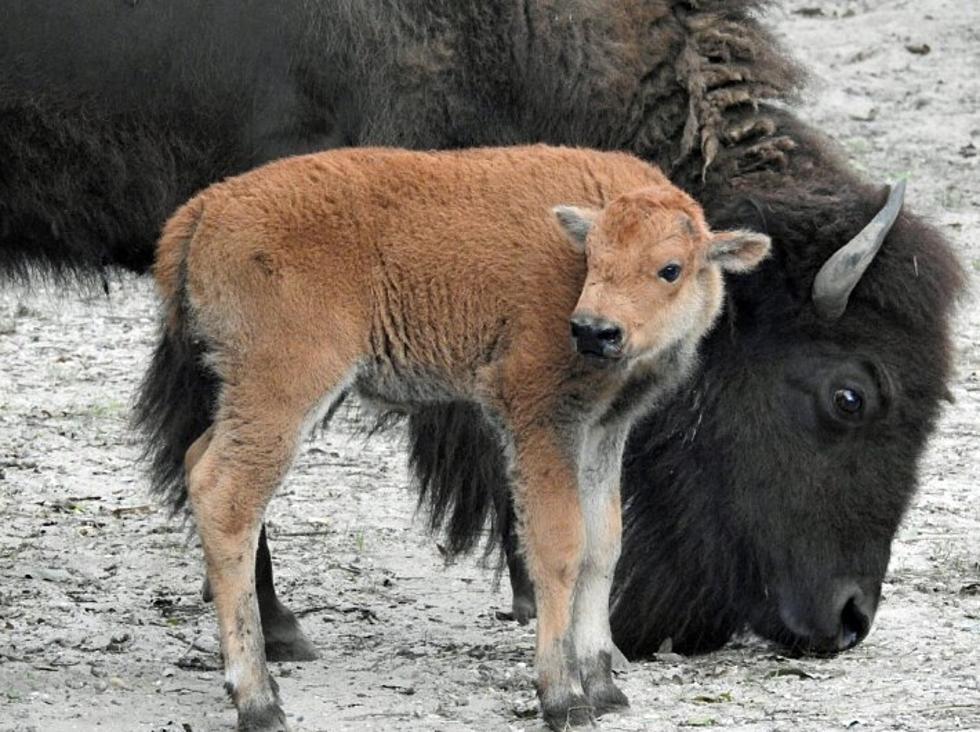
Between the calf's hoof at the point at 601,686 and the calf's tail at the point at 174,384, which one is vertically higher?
the calf's tail at the point at 174,384

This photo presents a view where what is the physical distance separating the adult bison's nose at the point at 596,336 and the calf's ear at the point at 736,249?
1.52 ft

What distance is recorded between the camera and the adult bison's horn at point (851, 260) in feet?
21.0

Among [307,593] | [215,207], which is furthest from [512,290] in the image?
[307,593]

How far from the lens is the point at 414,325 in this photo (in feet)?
18.8

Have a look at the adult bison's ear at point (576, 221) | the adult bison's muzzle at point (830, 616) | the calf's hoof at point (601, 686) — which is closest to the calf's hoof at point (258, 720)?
the calf's hoof at point (601, 686)

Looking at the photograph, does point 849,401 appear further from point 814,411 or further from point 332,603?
point 332,603

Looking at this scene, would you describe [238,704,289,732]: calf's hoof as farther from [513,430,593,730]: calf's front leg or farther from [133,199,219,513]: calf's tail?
[133,199,219,513]: calf's tail

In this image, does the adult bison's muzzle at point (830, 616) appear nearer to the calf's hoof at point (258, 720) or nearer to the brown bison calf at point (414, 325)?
the brown bison calf at point (414, 325)

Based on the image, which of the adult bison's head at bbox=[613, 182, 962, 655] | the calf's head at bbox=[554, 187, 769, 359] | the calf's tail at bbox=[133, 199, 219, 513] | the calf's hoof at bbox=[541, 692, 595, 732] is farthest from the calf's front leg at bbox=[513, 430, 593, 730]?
the adult bison's head at bbox=[613, 182, 962, 655]

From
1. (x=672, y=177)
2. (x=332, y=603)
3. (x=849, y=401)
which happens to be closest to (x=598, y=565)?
(x=849, y=401)

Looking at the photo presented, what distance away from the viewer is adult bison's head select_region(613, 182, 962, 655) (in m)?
6.51

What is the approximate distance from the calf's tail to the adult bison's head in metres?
1.48

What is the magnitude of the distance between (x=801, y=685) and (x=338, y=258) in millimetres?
1907

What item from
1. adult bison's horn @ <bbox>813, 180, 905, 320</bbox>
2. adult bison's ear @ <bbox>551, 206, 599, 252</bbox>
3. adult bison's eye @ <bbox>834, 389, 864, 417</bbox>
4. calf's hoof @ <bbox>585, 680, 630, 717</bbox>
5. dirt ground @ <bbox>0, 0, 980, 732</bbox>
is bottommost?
dirt ground @ <bbox>0, 0, 980, 732</bbox>
